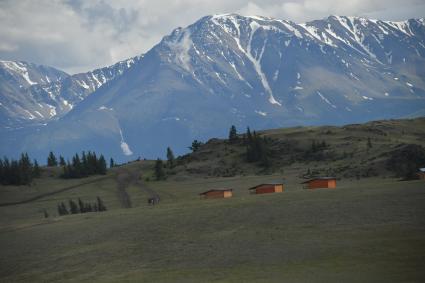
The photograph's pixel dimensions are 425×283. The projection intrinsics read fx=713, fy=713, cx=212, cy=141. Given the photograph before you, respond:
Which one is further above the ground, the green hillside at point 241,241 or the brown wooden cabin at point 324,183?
the brown wooden cabin at point 324,183

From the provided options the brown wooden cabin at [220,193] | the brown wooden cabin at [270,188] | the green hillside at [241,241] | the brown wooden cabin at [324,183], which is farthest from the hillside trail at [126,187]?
the brown wooden cabin at [324,183]

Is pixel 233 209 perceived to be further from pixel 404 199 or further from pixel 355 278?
pixel 355 278

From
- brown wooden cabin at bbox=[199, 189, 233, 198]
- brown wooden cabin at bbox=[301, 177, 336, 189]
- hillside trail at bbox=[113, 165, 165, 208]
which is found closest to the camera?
brown wooden cabin at bbox=[301, 177, 336, 189]

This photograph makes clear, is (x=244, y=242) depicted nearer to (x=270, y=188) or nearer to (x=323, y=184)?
(x=323, y=184)

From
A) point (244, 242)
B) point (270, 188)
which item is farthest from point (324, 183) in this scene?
point (244, 242)

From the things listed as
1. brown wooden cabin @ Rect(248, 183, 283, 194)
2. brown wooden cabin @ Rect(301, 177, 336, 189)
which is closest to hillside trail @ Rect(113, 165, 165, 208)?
brown wooden cabin @ Rect(248, 183, 283, 194)

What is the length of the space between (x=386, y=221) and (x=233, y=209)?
24795 millimetres

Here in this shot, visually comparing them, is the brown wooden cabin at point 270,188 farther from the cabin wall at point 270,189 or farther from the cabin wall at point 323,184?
the cabin wall at point 323,184

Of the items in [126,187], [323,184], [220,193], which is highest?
[126,187]

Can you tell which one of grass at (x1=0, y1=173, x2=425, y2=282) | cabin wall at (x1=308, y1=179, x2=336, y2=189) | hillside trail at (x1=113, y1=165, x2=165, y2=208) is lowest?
grass at (x1=0, y1=173, x2=425, y2=282)

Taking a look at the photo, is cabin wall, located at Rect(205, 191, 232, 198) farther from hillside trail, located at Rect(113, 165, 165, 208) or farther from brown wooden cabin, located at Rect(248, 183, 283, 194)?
hillside trail, located at Rect(113, 165, 165, 208)

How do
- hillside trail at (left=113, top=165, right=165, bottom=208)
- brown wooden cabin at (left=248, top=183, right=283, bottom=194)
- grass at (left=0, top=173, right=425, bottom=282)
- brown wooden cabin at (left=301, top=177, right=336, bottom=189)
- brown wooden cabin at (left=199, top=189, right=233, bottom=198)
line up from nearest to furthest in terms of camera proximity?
grass at (left=0, top=173, right=425, bottom=282)
brown wooden cabin at (left=301, top=177, right=336, bottom=189)
brown wooden cabin at (left=248, top=183, right=283, bottom=194)
brown wooden cabin at (left=199, top=189, right=233, bottom=198)
hillside trail at (left=113, top=165, right=165, bottom=208)

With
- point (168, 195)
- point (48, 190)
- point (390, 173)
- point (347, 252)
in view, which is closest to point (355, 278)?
point (347, 252)

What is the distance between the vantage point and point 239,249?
68250 mm
